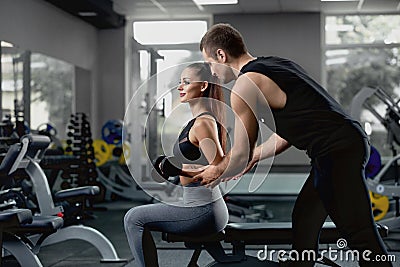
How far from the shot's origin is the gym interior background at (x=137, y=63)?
24.5 ft

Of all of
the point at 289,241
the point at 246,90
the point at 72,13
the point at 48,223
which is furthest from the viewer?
the point at 72,13

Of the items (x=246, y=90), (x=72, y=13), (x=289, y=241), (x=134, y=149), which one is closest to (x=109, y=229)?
(x=134, y=149)

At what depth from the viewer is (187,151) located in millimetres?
2344

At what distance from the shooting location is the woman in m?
2.31

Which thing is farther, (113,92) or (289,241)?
(113,92)

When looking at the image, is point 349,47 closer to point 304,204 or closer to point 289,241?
point 289,241

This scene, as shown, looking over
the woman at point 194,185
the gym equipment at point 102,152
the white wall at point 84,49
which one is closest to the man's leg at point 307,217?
the woman at point 194,185

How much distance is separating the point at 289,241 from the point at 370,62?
22.2 feet

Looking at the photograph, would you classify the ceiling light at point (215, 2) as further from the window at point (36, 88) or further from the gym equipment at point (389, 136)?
the gym equipment at point (389, 136)

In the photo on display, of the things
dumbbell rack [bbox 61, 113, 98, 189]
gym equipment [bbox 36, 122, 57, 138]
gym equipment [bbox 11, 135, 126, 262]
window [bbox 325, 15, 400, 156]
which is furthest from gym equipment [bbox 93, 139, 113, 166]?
gym equipment [bbox 11, 135, 126, 262]

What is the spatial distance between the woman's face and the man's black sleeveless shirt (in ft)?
0.69

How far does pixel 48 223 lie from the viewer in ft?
12.0

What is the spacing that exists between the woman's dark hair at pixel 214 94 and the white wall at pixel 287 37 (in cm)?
703

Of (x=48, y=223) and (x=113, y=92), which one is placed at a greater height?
(x=113, y=92)
